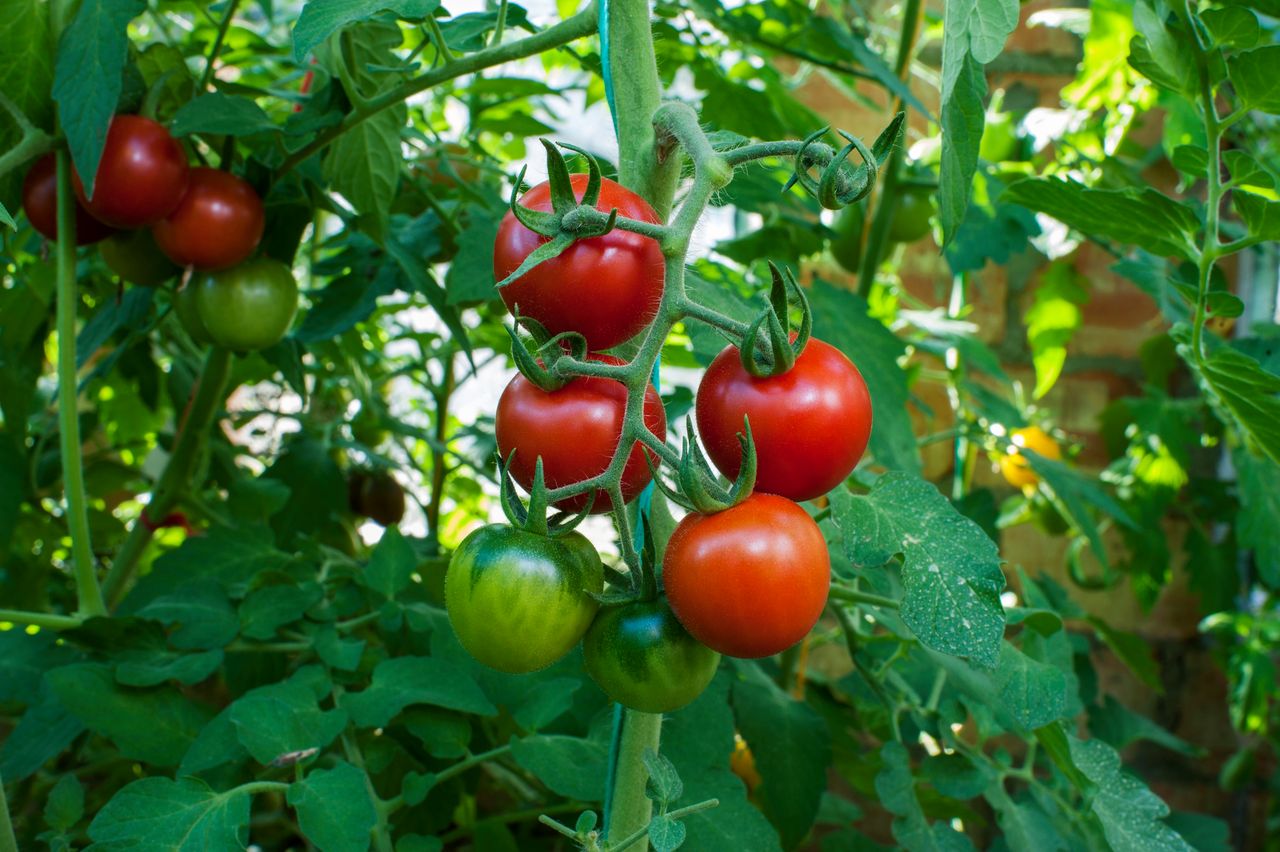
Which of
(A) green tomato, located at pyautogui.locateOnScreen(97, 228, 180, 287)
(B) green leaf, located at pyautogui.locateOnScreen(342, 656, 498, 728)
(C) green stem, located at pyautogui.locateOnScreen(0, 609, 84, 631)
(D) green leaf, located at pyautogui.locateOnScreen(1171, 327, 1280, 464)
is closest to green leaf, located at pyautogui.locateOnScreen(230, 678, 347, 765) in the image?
(B) green leaf, located at pyautogui.locateOnScreen(342, 656, 498, 728)

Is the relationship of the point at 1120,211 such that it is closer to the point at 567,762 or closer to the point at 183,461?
the point at 567,762

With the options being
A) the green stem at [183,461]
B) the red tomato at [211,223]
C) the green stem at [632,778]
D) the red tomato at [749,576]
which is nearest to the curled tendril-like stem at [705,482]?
the red tomato at [749,576]

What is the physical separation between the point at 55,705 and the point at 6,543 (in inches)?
10.2

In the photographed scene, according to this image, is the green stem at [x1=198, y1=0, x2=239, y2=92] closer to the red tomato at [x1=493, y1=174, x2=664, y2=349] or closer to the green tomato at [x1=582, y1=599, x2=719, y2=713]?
the red tomato at [x1=493, y1=174, x2=664, y2=349]

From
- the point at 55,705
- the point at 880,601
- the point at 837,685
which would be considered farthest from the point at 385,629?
the point at 837,685

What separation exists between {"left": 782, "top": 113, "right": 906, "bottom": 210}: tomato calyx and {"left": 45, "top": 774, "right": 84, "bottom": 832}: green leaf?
445mm

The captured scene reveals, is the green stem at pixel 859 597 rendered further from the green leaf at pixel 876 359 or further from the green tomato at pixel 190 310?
the green tomato at pixel 190 310

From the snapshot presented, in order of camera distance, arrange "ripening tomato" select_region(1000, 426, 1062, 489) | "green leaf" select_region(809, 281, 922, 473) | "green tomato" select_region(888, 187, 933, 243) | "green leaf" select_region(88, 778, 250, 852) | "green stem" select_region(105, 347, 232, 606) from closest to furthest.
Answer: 1. "green leaf" select_region(88, 778, 250, 852)
2. "green leaf" select_region(809, 281, 922, 473)
3. "green stem" select_region(105, 347, 232, 606)
4. "green tomato" select_region(888, 187, 933, 243)
5. "ripening tomato" select_region(1000, 426, 1062, 489)

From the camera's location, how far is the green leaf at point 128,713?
1.59 ft

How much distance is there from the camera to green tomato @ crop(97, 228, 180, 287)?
664 millimetres

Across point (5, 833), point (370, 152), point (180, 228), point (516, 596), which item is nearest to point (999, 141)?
point (370, 152)

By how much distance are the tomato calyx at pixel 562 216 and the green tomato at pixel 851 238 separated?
0.71 metres

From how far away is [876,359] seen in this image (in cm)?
69

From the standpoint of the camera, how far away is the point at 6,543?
74 centimetres
